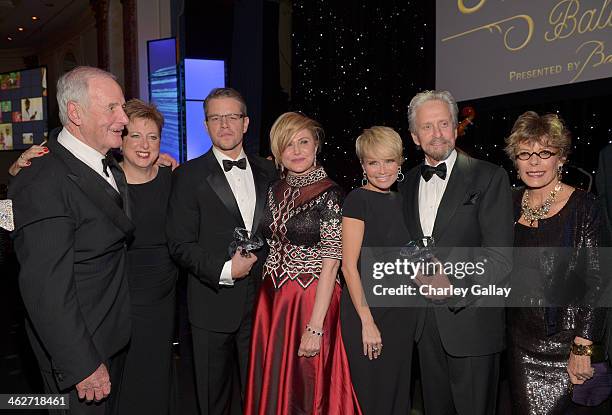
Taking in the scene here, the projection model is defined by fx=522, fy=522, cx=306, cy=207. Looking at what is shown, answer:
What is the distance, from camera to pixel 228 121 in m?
2.76

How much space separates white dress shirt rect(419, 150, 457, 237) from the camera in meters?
2.44

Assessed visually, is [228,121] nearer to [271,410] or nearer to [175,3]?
[271,410]

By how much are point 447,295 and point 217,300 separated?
3.80 ft

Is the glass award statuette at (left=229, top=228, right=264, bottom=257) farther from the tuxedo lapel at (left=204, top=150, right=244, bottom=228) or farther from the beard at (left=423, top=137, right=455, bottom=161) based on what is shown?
the beard at (left=423, top=137, right=455, bottom=161)

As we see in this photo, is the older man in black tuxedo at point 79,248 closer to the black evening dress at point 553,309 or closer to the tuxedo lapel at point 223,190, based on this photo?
the tuxedo lapel at point 223,190

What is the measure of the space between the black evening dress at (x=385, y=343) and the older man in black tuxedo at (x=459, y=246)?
7 centimetres

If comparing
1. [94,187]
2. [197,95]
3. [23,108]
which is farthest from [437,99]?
[23,108]

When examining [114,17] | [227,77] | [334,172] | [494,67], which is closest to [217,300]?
[494,67]

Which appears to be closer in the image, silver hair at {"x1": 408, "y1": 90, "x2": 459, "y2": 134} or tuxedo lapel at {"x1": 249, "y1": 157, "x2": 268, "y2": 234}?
silver hair at {"x1": 408, "y1": 90, "x2": 459, "y2": 134}

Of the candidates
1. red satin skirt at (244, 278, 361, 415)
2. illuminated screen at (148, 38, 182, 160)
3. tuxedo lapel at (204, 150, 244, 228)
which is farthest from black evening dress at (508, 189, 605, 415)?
illuminated screen at (148, 38, 182, 160)

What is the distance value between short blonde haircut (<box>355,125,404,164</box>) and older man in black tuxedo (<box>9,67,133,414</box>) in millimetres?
1094

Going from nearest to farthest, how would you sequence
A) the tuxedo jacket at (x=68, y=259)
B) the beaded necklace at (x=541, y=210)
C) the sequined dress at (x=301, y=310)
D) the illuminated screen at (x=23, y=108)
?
the tuxedo jacket at (x=68, y=259)
the beaded necklace at (x=541, y=210)
the sequined dress at (x=301, y=310)
the illuminated screen at (x=23, y=108)

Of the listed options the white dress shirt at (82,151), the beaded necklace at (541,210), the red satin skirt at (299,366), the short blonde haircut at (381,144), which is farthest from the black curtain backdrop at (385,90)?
the white dress shirt at (82,151)

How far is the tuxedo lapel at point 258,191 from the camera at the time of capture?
106 inches
